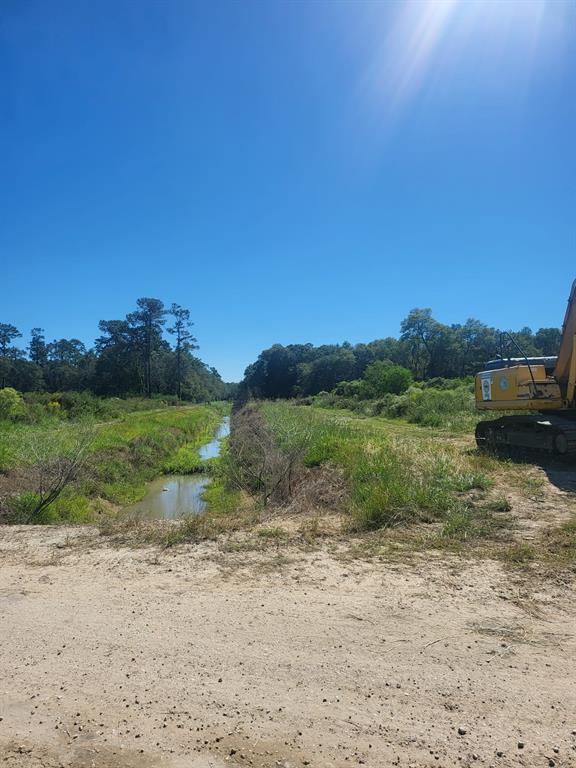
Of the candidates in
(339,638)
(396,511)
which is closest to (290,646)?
(339,638)

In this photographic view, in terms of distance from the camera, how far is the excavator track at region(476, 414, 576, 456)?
10.5 metres

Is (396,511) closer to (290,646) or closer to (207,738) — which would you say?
(290,646)

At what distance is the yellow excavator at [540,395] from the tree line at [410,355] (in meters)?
45.4

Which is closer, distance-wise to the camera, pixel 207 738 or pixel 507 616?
pixel 207 738

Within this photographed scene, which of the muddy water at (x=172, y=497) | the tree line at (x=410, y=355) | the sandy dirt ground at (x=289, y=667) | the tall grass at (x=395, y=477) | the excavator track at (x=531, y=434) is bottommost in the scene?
the muddy water at (x=172, y=497)

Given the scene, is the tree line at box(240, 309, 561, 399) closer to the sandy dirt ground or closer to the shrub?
the shrub

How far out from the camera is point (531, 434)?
11695 mm

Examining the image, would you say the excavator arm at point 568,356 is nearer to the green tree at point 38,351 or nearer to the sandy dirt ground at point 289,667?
the sandy dirt ground at point 289,667

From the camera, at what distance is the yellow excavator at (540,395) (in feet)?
34.7

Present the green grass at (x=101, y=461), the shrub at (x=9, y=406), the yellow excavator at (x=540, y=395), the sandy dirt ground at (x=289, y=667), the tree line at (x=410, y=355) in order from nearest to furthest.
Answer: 1. the sandy dirt ground at (x=289, y=667)
2. the green grass at (x=101, y=461)
3. the yellow excavator at (x=540, y=395)
4. the shrub at (x=9, y=406)
5. the tree line at (x=410, y=355)

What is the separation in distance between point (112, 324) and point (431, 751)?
83.9 m

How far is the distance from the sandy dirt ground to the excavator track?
6945mm

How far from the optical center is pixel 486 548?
216 inches

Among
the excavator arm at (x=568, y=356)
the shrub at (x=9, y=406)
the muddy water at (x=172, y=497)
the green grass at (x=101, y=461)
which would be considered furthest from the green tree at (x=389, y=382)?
the excavator arm at (x=568, y=356)
